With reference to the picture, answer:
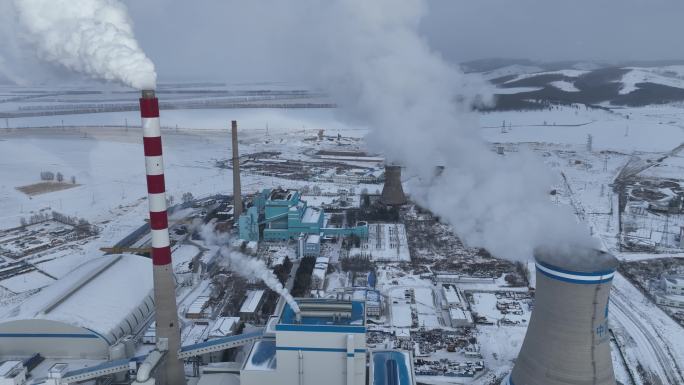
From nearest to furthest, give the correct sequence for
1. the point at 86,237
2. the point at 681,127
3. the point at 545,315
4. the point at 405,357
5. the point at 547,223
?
the point at 545,315, the point at 547,223, the point at 405,357, the point at 86,237, the point at 681,127

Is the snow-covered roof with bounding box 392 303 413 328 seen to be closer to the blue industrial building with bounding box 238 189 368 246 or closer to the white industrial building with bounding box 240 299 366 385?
the white industrial building with bounding box 240 299 366 385

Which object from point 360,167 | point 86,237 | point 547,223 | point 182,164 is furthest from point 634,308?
point 182,164

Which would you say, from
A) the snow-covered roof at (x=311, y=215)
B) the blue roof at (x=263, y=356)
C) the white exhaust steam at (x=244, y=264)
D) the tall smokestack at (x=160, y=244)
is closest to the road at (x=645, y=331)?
the blue roof at (x=263, y=356)

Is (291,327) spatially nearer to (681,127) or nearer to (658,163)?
(658,163)

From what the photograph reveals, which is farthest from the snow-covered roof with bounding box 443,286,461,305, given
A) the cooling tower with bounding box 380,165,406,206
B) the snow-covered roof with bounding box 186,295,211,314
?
the cooling tower with bounding box 380,165,406,206

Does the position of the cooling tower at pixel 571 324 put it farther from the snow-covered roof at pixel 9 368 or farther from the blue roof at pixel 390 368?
the snow-covered roof at pixel 9 368

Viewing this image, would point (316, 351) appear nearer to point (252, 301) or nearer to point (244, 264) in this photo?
point (252, 301)
